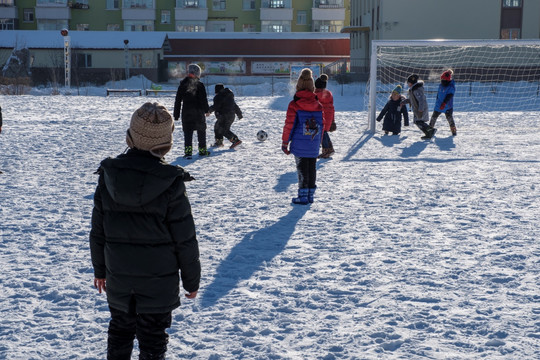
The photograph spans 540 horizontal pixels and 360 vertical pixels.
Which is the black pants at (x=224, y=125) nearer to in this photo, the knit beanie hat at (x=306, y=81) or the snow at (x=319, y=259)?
the snow at (x=319, y=259)

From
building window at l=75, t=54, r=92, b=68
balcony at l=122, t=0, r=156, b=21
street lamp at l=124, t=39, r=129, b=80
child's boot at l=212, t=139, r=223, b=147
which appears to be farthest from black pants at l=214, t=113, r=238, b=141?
balcony at l=122, t=0, r=156, b=21

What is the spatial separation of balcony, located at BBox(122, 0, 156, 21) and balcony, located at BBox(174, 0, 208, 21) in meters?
2.24

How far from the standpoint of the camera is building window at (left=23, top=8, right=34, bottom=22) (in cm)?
5825

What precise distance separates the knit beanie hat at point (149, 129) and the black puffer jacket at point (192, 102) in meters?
8.07

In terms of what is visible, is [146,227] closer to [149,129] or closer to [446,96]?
[149,129]

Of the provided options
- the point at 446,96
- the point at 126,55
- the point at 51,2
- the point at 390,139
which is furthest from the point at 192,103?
the point at 51,2

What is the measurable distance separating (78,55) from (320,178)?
42.2 meters

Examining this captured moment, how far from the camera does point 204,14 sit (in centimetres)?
5803

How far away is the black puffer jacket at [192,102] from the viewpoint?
11.0 meters

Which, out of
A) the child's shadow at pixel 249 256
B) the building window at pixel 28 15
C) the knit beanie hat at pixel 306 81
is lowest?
the child's shadow at pixel 249 256

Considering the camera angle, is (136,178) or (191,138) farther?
(191,138)

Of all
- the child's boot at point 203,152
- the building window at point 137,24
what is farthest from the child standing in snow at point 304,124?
the building window at point 137,24

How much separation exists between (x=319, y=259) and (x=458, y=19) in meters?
38.2

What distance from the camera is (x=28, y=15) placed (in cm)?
5838
